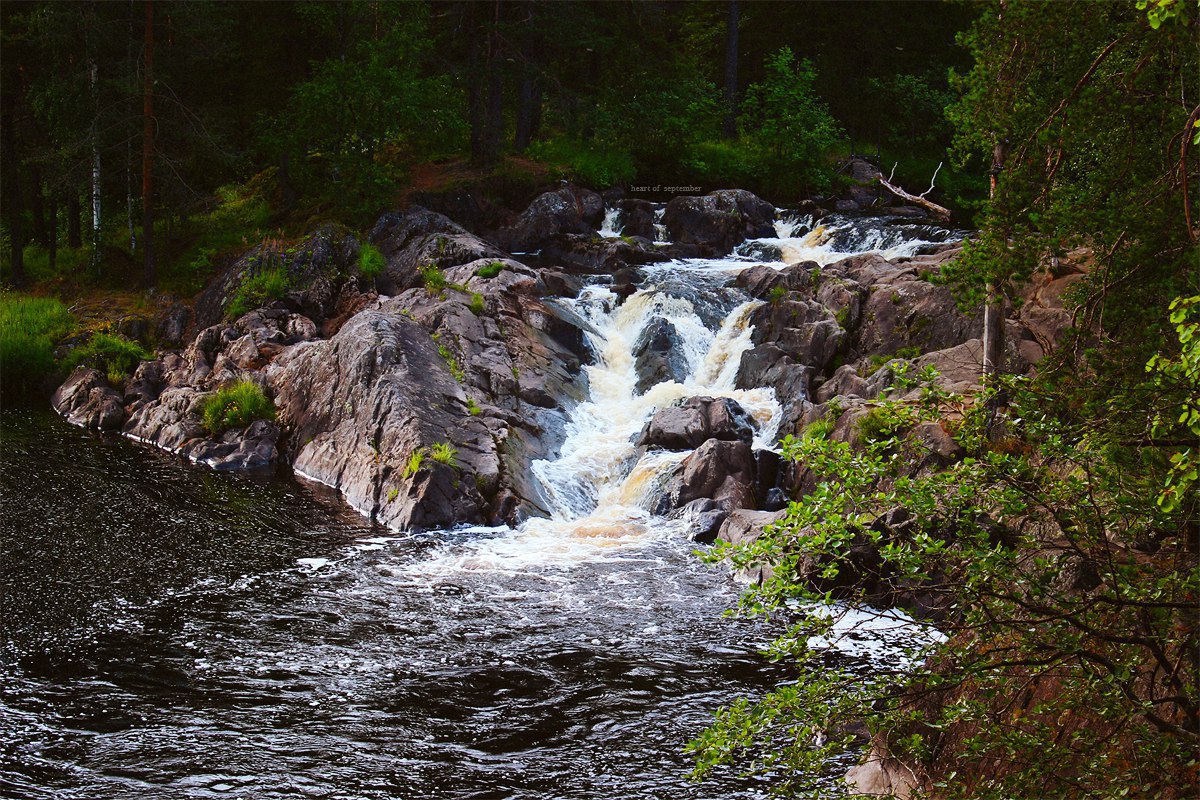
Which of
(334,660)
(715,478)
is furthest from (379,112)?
(334,660)

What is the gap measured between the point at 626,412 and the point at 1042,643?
1600 cm

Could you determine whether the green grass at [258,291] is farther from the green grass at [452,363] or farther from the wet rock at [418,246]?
the green grass at [452,363]

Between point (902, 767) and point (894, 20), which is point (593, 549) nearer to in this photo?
point (902, 767)

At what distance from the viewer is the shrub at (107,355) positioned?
83.0ft

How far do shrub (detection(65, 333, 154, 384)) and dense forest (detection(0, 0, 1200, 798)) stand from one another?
20 cm

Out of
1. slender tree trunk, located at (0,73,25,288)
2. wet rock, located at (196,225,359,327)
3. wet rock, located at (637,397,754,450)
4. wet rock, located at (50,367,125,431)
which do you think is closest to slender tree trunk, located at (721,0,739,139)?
wet rock, located at (196,225,359,327)

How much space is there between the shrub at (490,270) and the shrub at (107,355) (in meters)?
9.04

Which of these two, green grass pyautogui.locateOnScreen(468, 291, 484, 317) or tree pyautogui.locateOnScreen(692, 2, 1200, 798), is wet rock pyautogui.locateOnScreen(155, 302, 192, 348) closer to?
green grass pyautogui.locateOnScreen(468, 291, 484, 317)

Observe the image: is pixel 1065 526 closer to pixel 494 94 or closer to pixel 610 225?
pixel 610 225

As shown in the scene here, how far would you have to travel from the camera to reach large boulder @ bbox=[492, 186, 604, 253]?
31109 mm

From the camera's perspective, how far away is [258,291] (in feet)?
Answer: 86.5

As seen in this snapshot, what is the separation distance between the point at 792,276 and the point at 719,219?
26.4ft

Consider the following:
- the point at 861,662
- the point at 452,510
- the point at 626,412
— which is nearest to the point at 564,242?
the point at 626,412

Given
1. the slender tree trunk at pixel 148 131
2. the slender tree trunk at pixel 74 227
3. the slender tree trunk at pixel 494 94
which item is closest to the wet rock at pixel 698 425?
the slender tree trunk at pixel 494 94
